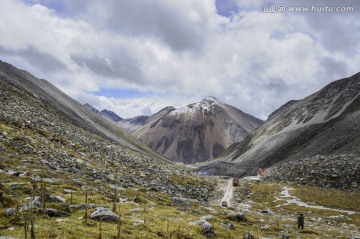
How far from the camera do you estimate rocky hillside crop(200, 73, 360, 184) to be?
10569cm

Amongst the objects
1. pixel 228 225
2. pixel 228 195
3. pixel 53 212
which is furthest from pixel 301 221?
pixel 228 195

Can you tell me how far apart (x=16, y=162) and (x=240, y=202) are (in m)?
34.2

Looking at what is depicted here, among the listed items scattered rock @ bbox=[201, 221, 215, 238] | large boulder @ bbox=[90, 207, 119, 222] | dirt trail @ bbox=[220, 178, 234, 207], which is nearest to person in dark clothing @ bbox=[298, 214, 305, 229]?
scattered rock @ bbox=[201, 221, 215, 238]

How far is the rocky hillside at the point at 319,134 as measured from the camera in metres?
106

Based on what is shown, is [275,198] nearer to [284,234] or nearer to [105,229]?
[284,234]

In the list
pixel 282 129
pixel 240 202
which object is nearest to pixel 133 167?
pixel 240 202

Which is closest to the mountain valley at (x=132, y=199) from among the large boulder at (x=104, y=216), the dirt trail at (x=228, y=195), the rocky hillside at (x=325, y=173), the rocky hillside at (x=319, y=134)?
the large boulder at (x=104, y=216)

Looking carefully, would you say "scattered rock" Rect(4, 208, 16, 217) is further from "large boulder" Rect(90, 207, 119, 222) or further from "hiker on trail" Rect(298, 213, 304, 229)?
"hiker on trail" Rect(298, 213, 304, 229)

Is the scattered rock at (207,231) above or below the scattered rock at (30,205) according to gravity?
below

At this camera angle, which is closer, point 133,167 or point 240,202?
point 240,202

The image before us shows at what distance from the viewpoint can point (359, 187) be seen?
65062 mm

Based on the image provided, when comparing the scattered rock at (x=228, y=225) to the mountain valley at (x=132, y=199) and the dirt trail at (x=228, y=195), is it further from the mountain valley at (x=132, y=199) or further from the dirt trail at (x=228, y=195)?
the dirt trail at (x=228, y=195)

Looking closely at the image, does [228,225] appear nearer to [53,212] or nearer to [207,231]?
[207,231]

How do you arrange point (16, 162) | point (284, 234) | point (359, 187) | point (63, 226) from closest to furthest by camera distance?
1. point (63, 226)
2. point (284, 234)
3. point (16, 162)
4. point (359, 187)
